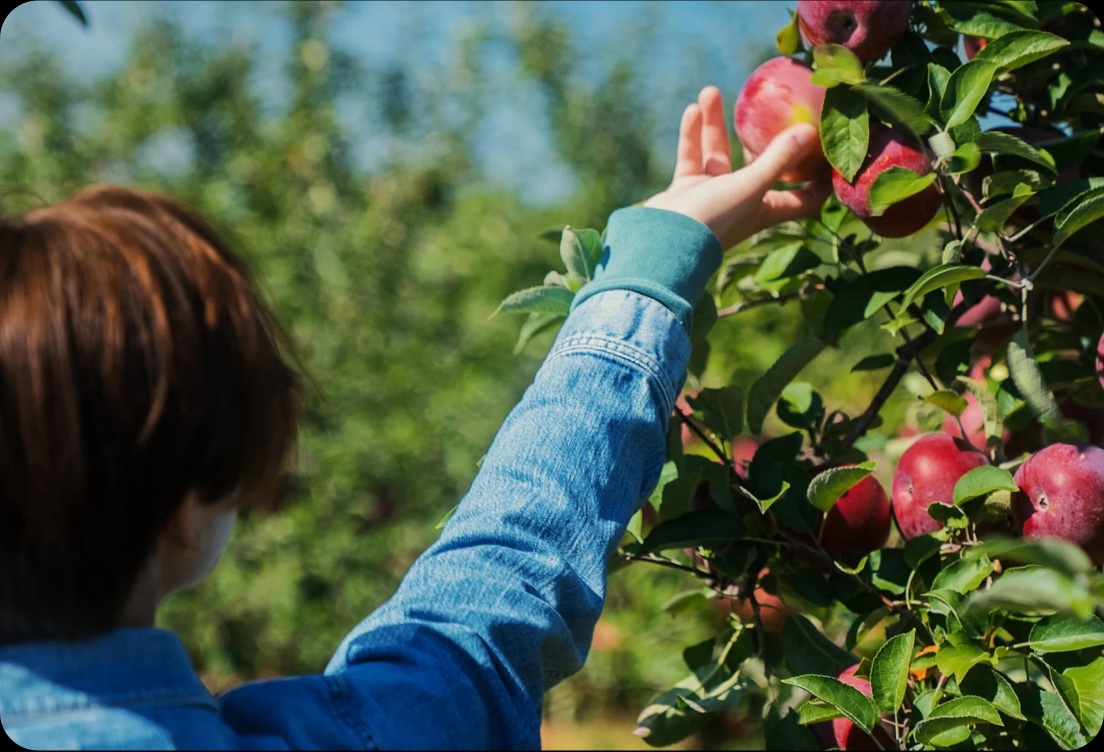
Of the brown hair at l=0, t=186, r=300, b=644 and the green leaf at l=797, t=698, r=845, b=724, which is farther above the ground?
the brown hair at l=0, t=186, r=300, b=644

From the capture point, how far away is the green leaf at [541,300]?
3.21 feet

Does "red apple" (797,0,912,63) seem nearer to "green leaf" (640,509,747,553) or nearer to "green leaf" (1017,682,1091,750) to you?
"green leaf" (640,509,747,553)

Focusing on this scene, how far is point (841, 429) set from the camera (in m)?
1.15

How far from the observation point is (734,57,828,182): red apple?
1.07m

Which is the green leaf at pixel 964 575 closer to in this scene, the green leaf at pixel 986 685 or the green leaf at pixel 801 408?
the green leaf at pixel 986 685

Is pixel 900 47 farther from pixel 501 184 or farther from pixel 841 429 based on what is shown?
pixel 501 184

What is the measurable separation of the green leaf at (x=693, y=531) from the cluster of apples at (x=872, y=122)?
0.92 feet

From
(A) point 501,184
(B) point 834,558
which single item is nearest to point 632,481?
(B) point 834,558

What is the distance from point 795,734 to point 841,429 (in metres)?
0.29

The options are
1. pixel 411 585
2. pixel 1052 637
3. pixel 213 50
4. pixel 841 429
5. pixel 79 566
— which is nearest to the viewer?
pixel 79 566

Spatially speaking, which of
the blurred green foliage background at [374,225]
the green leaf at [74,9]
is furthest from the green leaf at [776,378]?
the blurred green foliage background at [374,225]

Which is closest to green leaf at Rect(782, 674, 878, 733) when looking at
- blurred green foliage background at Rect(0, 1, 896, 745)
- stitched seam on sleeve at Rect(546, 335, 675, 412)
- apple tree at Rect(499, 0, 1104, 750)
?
apple tree at Rect(499, 0, 1104, 750)

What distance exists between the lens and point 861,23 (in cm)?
97

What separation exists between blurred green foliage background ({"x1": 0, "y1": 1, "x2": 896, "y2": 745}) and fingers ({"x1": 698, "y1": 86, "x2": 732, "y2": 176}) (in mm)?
1743
